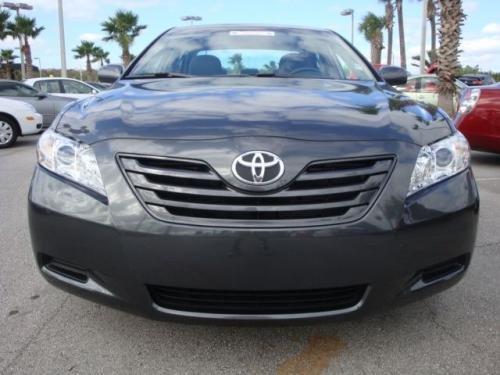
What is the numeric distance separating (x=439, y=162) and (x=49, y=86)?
1397cm

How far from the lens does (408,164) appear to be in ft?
6.57

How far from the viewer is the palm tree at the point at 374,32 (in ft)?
134

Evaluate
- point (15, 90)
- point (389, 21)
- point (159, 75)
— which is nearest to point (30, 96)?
point (15, 90)

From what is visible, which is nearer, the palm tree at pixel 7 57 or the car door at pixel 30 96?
the car door at pixel 30 96

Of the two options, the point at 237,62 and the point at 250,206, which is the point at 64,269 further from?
the point at 237,62

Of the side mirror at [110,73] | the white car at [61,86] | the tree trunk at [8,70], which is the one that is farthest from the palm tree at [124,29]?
the side mirror at [110,73]

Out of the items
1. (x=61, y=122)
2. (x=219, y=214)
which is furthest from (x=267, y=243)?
(x=61, y=122)

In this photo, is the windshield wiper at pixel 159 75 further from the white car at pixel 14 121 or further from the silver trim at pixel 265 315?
the white car at pixel 14 121

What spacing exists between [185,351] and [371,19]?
42897 millimetres

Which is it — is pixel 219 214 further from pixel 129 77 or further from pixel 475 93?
pixel 475 93

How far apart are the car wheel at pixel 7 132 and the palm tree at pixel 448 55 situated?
10.0 meters

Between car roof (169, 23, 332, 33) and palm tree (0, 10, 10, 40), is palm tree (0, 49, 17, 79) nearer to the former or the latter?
palm tree (0, 10, 10, 40)

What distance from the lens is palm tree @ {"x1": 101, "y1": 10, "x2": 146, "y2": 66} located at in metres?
39.8

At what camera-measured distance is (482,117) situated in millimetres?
6613
